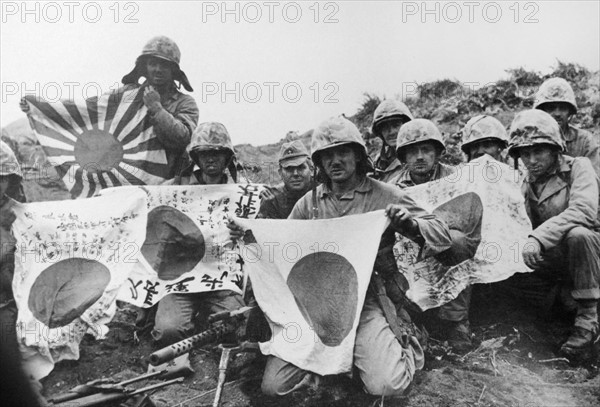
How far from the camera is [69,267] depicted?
20.9 ft

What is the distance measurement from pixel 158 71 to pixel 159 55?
0.20 m

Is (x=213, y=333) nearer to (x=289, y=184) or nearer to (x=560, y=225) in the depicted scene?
(x=289, y=184)

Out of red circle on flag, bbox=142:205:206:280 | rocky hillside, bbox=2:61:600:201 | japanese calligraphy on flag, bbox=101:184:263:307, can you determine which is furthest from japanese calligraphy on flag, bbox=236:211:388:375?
rocky hillside, bbox=2:61:600:201

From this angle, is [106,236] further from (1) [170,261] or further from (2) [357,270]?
(2) [357,270]

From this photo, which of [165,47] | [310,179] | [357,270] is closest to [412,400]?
[357,270]

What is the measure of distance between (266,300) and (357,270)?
0.88 meters

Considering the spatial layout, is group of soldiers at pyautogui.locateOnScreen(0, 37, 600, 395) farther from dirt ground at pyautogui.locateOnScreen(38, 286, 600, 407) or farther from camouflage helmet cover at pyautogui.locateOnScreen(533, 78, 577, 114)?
dirt ground at pyautogui.locateOnScreen(38, 286, 600, 407)

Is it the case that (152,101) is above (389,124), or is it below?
above

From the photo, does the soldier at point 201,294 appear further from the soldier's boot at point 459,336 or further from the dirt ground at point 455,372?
the soldier's boot at point 459,336

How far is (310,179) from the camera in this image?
7.05 metres

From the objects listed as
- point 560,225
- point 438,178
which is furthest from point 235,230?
point 560,225

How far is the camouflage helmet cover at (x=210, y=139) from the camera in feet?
23.0

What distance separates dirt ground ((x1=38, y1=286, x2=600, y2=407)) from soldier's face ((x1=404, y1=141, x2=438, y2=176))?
139cm

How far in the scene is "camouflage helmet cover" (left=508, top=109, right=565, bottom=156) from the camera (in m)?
6.36
